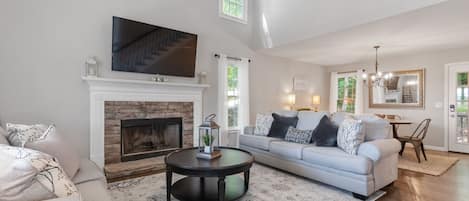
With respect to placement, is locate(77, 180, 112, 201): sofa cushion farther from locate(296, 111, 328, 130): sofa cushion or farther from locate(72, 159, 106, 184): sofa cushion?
locate(296, 111, 328, 130): sofa cushion

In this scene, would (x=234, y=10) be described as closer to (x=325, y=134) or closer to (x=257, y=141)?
(x=257, y=141)

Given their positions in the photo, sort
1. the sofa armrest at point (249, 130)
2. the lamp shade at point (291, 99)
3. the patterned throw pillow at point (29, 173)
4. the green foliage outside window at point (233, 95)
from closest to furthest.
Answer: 1. the patterned throw pillow at point (29, 173)
2. the sofa armrest at point (249, 130)
3. the green foliage outside window at point (233, 95)
4. the lamp shade at point (291, 99)

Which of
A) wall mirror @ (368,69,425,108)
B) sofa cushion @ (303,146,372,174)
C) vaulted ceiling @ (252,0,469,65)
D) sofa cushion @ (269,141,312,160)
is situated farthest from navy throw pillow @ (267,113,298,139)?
wall mirror @ (368,69,425,108)

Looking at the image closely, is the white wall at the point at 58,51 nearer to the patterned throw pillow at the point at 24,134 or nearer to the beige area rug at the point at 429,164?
the patterned throw pillow at the point at 24,134

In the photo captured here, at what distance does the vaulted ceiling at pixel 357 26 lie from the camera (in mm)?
3309

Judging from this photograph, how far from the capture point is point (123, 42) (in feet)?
12.8

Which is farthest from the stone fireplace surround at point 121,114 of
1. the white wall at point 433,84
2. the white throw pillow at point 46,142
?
the white wall at point 433,84

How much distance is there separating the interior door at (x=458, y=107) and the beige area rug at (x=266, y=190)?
401cm

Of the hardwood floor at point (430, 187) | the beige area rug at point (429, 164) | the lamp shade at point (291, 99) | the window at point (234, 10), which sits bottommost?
the hardwood floor at point (430, 187)

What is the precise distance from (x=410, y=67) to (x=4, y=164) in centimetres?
754

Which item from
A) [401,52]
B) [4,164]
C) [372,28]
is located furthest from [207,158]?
[401,52]

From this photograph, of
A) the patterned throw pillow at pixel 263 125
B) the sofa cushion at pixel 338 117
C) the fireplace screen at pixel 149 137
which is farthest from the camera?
the patterned throw pillow at pixel 263 125

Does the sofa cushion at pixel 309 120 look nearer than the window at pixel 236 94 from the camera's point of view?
Yes

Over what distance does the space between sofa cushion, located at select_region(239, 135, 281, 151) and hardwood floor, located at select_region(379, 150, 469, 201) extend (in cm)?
177
